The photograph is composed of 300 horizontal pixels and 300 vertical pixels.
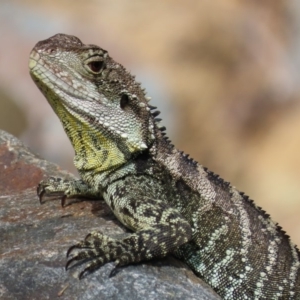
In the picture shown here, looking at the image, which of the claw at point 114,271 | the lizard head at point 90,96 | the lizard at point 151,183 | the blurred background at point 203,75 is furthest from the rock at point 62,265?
the blurred background at point 203,75

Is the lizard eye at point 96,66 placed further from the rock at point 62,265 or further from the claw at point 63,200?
the claw at point 63,200

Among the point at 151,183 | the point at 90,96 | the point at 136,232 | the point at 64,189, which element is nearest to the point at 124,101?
the point at 90,96

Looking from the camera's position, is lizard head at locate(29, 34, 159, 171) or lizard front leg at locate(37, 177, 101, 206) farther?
lizard front leg at locate(37, 177, 101, 206)

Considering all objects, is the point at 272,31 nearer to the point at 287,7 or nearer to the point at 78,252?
the point at 287,7

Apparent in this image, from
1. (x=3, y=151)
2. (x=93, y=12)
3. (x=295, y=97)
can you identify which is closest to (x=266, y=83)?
(x=295, y=97)

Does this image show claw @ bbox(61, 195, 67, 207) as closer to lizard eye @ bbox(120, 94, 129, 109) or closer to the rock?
the rock

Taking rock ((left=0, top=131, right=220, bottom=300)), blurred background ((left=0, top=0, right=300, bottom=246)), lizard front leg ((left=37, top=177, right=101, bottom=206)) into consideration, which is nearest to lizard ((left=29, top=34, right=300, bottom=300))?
rock ((left=0, top=131, right=220, bottom=300))

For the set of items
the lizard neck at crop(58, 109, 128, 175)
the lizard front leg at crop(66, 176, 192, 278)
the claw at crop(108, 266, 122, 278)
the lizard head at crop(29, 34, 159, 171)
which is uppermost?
the lizard head at crop(29, 34, 159, 171)
